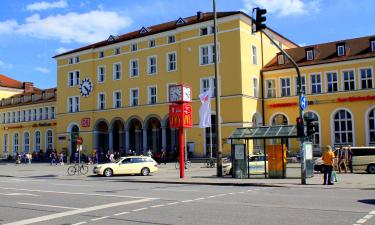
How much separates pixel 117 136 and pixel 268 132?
125 feet

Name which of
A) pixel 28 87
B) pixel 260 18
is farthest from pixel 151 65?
pixel 28 87

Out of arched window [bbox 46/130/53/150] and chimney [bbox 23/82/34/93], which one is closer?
arched window [bbox 46/130/53/150]

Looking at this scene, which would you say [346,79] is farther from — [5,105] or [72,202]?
[5,105]

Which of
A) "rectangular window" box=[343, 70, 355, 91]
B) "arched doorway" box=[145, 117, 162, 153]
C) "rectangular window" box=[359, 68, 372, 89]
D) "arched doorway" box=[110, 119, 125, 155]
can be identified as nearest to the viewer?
"rectangular window" box=[359, 68, 372, 89]

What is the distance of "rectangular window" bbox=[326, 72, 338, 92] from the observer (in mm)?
48031

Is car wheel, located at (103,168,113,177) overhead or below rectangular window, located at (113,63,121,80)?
below

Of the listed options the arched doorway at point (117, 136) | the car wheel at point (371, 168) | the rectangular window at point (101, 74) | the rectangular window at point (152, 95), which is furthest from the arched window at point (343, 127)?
the rectangular window at point (101, 74)

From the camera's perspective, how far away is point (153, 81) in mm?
55719

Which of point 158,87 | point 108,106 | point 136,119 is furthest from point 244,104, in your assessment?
point 108,106

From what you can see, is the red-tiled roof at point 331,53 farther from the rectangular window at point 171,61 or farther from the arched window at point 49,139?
the arched window at point 49,139

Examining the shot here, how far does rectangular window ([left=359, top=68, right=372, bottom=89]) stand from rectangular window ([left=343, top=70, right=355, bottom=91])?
35.0 inches

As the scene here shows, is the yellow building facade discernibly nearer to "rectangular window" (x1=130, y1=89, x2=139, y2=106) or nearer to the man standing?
"rectangular window" (x1=130, y1=89, x2=139, y2=106)

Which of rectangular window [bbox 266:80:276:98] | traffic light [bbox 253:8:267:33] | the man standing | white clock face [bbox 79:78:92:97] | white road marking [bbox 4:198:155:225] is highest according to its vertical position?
white clock face [bbox 79:78:92:97]

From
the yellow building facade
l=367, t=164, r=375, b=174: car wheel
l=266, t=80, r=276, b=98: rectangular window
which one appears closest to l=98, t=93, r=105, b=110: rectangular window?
the yellow building facade
